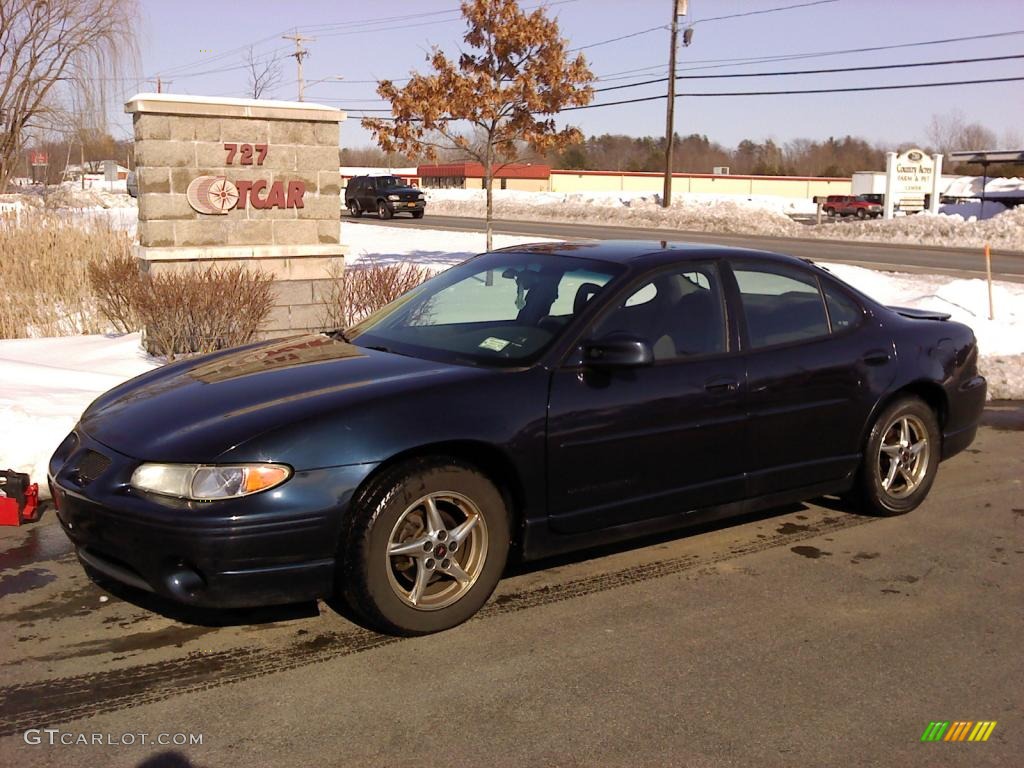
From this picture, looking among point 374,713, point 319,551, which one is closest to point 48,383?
point 319,551

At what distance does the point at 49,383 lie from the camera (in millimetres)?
7547

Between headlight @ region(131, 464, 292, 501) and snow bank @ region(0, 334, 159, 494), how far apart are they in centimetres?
272

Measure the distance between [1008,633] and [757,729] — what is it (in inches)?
60.3

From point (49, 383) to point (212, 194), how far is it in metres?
3.31

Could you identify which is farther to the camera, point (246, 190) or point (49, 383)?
point (246, 190)

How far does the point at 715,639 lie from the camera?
4.15 m

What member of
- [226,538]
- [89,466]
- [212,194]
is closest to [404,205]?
[212,194]

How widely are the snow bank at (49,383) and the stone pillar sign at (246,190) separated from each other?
45.3 inches

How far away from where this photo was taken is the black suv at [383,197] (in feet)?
137

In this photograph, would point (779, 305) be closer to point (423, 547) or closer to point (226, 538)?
point (423, 547)

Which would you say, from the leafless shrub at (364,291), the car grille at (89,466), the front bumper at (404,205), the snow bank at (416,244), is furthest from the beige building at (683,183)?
the car grille at (89,466)

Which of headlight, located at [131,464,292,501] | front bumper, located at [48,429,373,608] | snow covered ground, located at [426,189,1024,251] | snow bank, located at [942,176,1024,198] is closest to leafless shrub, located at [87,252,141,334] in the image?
front bumper, located at [48,429,373,608]

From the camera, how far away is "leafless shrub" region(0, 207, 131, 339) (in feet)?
34.5

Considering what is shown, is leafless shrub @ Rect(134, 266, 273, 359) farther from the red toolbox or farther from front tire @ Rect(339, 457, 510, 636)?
front tire @ Rect(339, 457, 510, 636)
